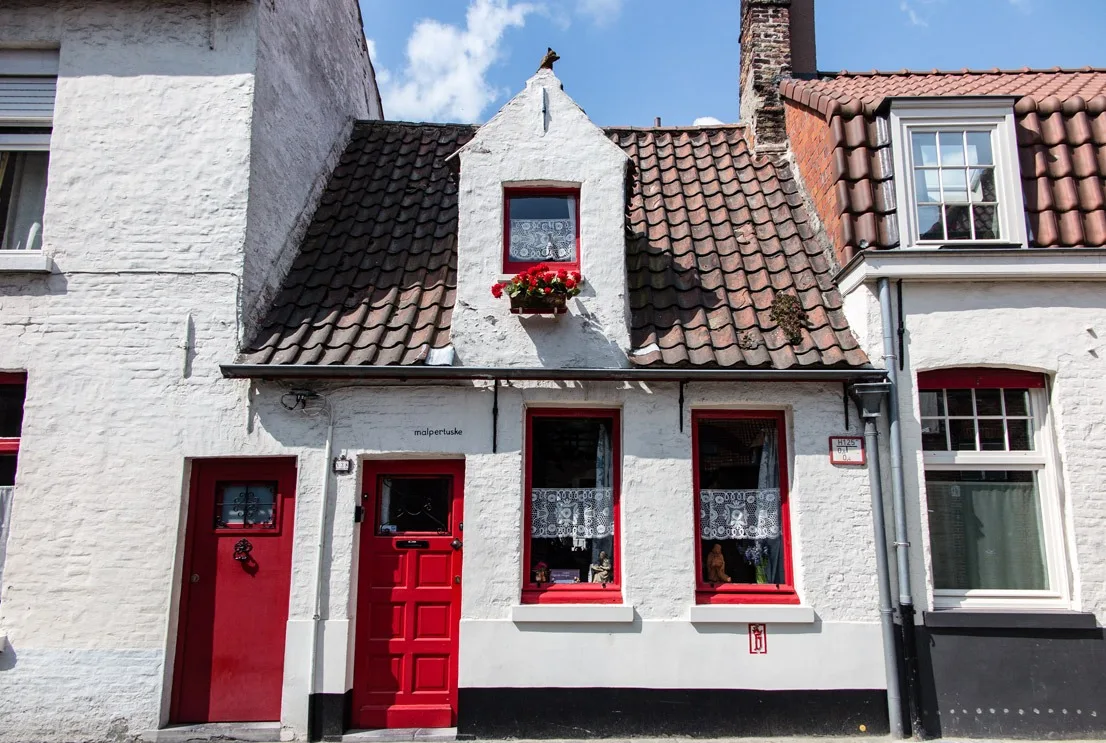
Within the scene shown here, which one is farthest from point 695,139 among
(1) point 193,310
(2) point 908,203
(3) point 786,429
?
(1) point 193,310

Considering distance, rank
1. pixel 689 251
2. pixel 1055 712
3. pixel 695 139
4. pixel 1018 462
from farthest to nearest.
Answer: pixel 695 139 → pixel 689 251 → pixel 1018 462 → pixel 1055 712

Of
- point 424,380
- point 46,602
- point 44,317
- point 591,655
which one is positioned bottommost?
point 591,655

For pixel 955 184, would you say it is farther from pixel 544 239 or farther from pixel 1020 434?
pixel 544 239

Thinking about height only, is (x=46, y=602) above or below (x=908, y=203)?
below

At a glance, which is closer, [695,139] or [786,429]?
[786,429]

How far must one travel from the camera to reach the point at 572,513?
717cm

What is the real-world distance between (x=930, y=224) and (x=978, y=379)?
1606 millimetres

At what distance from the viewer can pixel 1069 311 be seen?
707 centimetres

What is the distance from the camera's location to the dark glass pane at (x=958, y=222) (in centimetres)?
735

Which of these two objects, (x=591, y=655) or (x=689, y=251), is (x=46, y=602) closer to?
(x=591, y=655)

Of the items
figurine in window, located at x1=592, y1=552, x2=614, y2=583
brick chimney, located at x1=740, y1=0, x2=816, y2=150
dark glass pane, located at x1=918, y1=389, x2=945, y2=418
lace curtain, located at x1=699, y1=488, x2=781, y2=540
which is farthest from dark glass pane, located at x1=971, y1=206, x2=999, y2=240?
figurine in window, located at x1=592, y1=552, x2=614, y2=583

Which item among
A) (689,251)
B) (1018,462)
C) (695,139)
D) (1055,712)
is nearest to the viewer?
(1055,712)

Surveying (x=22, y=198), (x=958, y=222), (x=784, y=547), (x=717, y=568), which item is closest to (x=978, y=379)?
(x=958, y=222)

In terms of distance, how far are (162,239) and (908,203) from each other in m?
7.47
